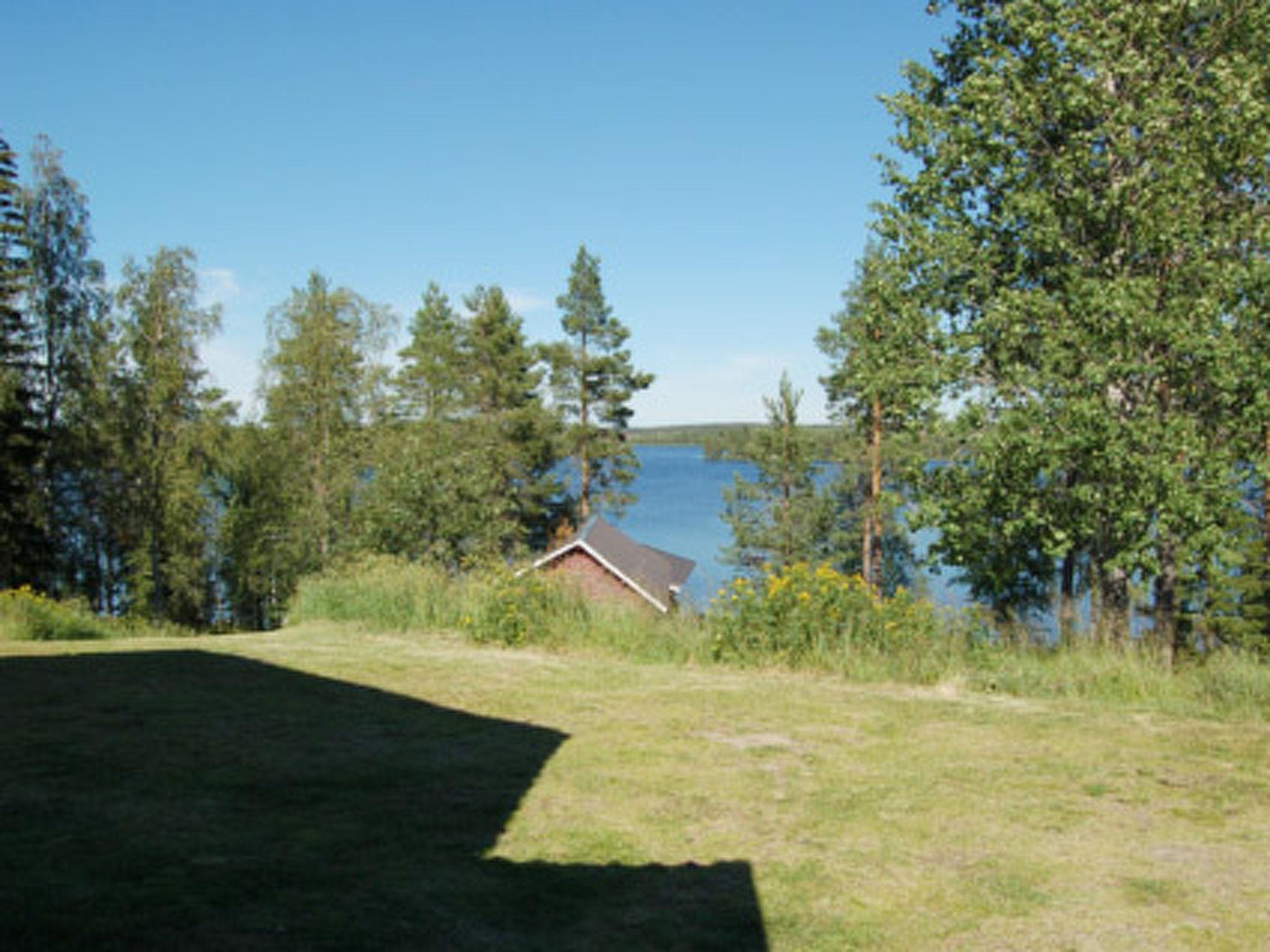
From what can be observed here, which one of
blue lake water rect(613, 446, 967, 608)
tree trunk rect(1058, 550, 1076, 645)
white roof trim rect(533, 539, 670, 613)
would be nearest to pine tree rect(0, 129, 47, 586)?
white roof trim rect(533, 539, 670, 613)

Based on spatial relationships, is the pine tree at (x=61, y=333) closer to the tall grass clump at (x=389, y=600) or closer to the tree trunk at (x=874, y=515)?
the tall grass clump at (x=389, y=600)

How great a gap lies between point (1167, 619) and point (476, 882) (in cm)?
1409

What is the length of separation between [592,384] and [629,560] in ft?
50.5

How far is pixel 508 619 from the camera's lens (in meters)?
10.2

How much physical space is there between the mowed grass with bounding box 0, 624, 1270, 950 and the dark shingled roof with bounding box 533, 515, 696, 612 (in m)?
19.5

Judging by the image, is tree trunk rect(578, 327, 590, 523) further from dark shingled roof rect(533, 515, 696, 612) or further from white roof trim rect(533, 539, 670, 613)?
white roof trim rect(533, 539, 670, 613)

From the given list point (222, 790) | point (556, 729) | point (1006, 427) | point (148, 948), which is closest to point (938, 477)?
point (1006, 427)

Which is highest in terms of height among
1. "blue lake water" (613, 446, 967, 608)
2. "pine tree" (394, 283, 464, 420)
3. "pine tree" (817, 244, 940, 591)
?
"pine tree" (394, 283, 464, 420)

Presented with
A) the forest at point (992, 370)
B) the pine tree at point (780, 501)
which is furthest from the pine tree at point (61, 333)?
the pine tree at point (780, 501)

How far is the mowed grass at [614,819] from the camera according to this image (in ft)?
10.9

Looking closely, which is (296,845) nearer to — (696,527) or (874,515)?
(874,515)

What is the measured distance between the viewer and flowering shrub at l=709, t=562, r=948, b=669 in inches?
347

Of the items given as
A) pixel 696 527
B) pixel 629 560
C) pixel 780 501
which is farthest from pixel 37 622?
pixel 696 527

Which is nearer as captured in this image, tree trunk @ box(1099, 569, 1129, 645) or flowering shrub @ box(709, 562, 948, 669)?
flowering shrub @ box(709, 562, 948, 669)
